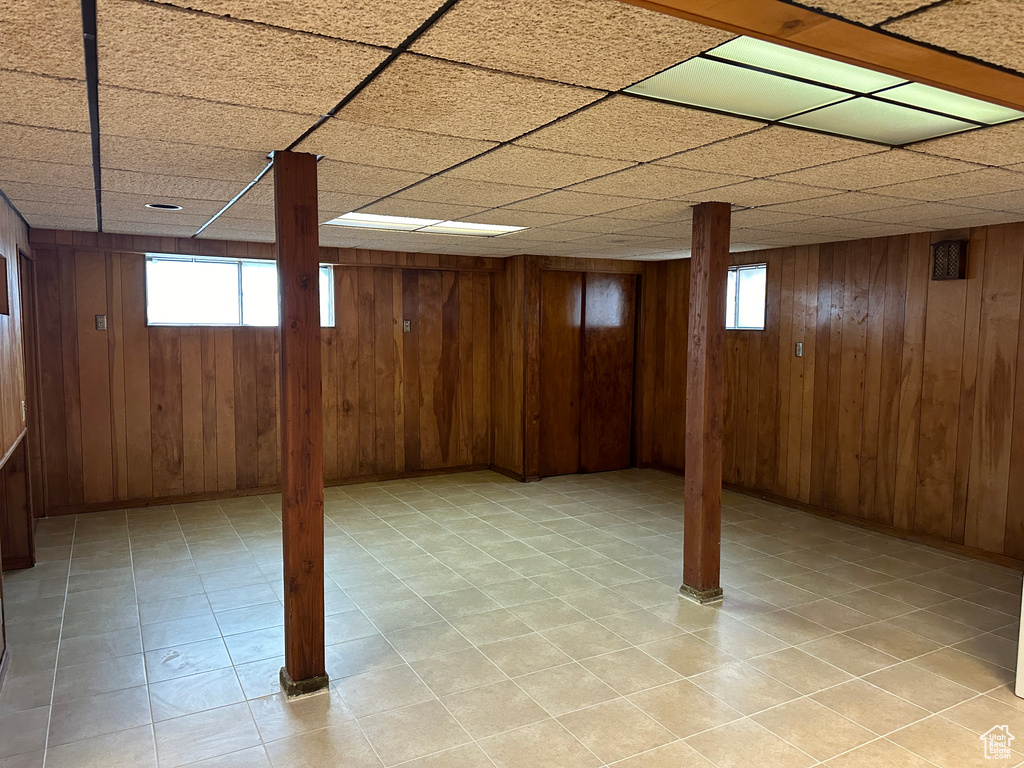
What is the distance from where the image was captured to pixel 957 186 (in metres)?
3.43

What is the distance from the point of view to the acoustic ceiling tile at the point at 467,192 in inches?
140

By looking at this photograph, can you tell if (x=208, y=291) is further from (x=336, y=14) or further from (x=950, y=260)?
(x=950, y=260)

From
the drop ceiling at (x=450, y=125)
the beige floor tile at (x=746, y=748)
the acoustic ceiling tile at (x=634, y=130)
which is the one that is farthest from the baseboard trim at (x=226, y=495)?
the acoustic ceiling tile at (x=634, y=130)

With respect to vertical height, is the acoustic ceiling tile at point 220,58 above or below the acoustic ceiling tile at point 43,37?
above

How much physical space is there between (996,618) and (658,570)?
1.94m

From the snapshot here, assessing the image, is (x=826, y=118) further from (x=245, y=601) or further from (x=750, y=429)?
(x=750, y=429)

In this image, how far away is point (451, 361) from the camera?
766cm

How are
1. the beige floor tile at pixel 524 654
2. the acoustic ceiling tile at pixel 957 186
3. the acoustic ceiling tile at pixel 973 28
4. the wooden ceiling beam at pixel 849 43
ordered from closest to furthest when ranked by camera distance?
the wooden ceiling beam at pixel 849 43, the acoustic ceiling tile at pixel 973 28, the acoustic ceiling tile at pixel 957 186, the beige floor tile at pixel 524 654

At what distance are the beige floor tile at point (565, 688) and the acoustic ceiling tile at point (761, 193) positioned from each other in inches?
99.4

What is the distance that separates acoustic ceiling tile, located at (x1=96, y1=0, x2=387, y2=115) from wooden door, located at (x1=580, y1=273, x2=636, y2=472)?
5.72m

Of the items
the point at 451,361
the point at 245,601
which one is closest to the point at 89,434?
the point at 245,601

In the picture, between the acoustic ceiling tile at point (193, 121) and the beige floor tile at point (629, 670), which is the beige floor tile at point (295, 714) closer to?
the beige floor tile at point (629, 670)

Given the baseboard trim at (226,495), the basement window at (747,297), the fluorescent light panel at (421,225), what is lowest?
the baseboard trim at (226,495)

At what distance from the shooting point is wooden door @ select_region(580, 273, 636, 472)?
772 cm
